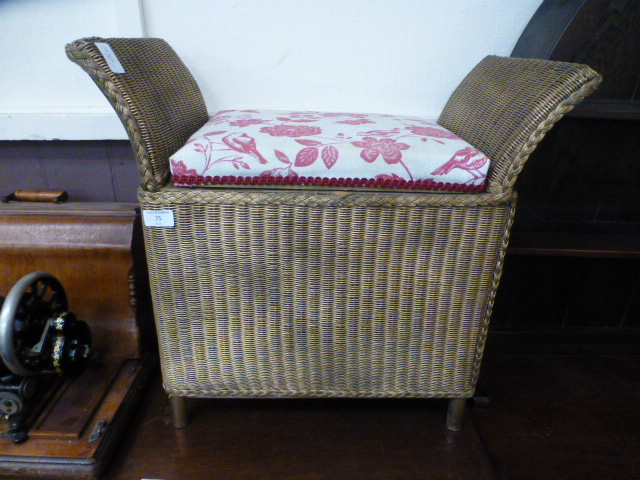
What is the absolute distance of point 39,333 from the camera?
861 mm

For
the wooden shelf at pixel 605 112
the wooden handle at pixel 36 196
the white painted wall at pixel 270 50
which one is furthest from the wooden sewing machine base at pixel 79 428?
the wooden shelf at pixel 605 112

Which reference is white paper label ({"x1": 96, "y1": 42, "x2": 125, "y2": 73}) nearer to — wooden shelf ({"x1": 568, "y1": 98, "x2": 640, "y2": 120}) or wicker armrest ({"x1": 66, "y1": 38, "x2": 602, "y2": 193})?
wicker armrest ({"x1": 66, "y1": 38, "x2": 602, "y2": 193})

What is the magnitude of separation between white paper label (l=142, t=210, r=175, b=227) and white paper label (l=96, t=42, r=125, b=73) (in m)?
0.24

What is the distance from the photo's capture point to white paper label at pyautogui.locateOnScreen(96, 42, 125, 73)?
692mm

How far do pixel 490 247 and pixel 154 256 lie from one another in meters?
0.61

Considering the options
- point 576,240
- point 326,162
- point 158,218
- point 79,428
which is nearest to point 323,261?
point 326,162

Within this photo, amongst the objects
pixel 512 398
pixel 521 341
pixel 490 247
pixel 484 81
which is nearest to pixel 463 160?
pixel 490 247

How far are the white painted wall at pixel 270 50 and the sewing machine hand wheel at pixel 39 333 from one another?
1.60ft

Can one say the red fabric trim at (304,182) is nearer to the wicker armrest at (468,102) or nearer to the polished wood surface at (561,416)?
the wicker armrest at (468,102)

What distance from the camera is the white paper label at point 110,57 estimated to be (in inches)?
27.2

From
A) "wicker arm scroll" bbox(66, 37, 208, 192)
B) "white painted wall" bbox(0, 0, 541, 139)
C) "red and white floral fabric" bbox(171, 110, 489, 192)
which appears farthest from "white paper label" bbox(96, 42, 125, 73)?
"white painted wall" bbox(0, 0, 541, 139)

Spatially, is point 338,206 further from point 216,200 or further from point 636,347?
point 636,347

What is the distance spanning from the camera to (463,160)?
74 cm

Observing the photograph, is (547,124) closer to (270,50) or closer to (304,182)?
(304,182)
